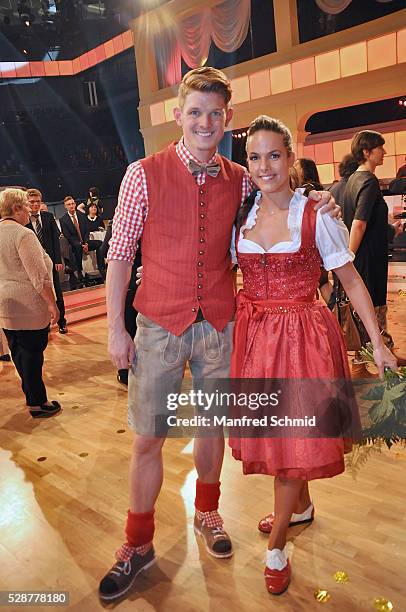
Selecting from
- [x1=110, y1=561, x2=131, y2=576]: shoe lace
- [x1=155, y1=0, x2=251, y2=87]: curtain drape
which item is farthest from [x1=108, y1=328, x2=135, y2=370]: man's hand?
[x1=155, y1=0, x2=251, y2=87]: curtain drape

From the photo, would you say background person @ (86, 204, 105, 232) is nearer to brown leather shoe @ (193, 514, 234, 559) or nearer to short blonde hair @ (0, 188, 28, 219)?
short blonde hair @ (0, 188, 28, 219)

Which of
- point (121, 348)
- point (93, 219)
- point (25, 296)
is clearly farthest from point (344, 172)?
point (93, 219)

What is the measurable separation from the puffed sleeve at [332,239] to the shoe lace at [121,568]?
3.78 ft

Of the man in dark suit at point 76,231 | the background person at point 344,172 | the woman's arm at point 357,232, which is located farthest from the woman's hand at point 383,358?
the man in dark suit at point 76,231

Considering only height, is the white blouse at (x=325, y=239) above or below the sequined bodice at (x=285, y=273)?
above

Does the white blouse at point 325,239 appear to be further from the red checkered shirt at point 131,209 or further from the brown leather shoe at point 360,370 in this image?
the brown leather shoe at point 360,370

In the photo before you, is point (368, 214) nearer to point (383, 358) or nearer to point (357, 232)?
point (357, 232)

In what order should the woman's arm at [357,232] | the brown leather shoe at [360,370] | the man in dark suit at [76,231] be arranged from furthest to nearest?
the man in dark suit at [76,231], the brown leather shoe at [360,370], the woman's arm at [357,232]

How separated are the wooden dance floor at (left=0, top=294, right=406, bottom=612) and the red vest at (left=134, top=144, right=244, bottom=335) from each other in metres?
0.82

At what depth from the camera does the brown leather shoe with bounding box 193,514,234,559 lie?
1784 mm

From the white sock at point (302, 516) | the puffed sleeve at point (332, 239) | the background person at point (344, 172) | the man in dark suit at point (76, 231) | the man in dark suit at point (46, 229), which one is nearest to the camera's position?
the puffed sleeve at point (332, 239)

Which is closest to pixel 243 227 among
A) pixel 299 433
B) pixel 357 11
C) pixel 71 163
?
pixel 299 433

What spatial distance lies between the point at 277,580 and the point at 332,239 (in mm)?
1056

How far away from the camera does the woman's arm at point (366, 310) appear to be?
1.53 meters
